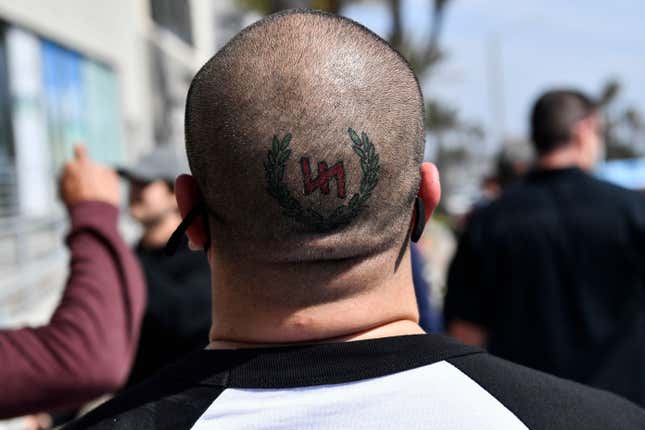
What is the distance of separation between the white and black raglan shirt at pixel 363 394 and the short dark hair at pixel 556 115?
2.40 m

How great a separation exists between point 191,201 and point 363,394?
1.54 feet

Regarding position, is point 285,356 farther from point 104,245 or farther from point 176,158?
point 176,158

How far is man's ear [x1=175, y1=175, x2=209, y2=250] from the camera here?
1.48 metres

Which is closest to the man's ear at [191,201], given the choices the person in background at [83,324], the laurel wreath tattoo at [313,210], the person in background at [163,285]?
the laurel wreath tattoo at [313,210]

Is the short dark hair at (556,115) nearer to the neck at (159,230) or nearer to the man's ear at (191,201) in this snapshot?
the neck at (159,230)

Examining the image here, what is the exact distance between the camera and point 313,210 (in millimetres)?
1383

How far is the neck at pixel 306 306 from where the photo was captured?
1.37 meters

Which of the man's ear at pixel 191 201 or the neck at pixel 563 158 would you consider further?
the neck at pixel 563 158

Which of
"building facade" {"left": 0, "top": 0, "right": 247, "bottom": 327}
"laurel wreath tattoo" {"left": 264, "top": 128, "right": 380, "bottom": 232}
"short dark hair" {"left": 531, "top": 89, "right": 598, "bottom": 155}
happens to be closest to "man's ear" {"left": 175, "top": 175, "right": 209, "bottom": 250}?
"laurel wreath tattoo" {"left": 264, "top": 128, "right": 380, "bottom": 232}

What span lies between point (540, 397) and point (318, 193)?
1.58 ft

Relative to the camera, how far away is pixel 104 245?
2090 mm

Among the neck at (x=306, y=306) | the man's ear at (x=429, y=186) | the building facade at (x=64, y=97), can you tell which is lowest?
the neck at (x=306, y=306)

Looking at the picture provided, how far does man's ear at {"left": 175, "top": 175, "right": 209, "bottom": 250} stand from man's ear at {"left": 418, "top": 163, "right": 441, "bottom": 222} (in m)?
0.39

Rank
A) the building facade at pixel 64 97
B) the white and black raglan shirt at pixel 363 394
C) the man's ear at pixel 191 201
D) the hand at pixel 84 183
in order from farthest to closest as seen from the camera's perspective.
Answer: the building facade at pixel 64 97
the hand at pixel 84 183
the man's ear at pixel 191 201
the white and black raglan shirt at pixel 363 394
